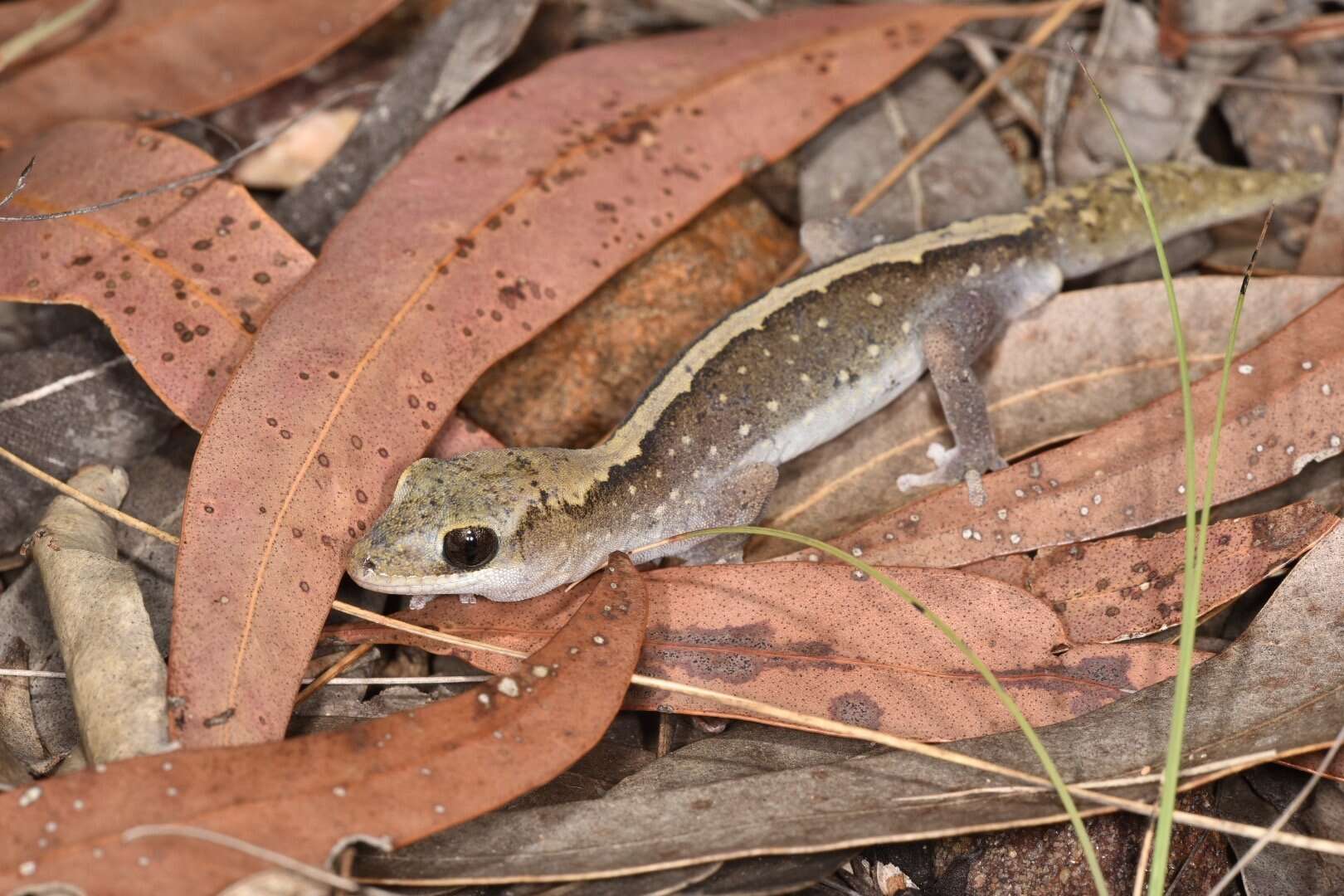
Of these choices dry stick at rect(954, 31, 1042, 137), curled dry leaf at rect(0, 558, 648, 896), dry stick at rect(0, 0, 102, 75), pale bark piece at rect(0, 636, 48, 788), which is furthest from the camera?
dry stick at rect(954, 31, 1042, 137)

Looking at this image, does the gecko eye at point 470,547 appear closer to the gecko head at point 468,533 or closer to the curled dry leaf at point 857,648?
the gecko head at point 468,533

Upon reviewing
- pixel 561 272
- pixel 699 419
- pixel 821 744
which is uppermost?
pixel 561 272

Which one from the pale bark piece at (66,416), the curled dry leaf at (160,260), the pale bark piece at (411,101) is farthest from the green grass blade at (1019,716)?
the pale bark piece at (411,101)

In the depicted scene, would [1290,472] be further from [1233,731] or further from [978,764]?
[978,764]

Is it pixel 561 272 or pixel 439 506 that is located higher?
pixel 561 272

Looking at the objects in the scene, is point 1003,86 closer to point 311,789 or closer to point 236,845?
point 311,789

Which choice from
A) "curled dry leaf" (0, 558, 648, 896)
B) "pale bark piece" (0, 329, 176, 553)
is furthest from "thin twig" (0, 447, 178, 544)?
"curled dry leaf" (0, 558, 648, 896)

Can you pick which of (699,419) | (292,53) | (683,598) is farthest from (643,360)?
(292,53)

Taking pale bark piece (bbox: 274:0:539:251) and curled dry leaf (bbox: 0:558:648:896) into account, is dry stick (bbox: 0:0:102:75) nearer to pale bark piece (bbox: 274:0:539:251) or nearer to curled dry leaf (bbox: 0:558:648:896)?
pale bark piece (bbox: 274:0:539:251)
